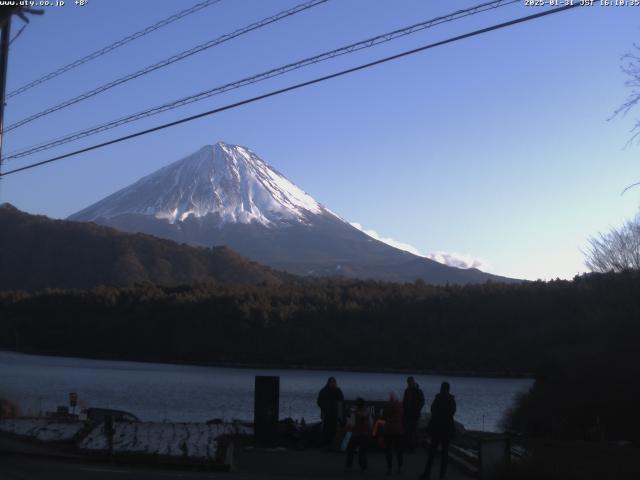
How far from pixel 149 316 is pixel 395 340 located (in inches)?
1031

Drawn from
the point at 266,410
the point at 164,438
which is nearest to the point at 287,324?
the point at 164,438

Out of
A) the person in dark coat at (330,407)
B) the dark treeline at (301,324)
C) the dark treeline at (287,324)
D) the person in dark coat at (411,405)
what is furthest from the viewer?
the dark treeline at (287,324)

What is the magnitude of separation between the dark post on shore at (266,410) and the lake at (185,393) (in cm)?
1376

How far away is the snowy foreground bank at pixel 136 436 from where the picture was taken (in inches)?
631

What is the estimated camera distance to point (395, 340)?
9000cm

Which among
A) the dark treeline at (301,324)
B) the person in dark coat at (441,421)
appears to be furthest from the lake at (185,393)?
the person in dark coat at (441,421)

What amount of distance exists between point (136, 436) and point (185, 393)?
31.5 m

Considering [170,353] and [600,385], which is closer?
[600,385]

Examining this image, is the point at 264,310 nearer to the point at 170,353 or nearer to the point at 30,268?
the point at 170,353

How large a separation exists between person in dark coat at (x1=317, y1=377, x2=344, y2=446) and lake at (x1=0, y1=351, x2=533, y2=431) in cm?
1412

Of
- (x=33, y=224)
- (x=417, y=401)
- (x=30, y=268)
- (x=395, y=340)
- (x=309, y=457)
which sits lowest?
(x=309, y=457)

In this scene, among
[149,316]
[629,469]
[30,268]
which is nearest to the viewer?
[629,469]

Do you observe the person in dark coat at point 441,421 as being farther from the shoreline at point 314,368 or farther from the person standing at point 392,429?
the shoreline at point 314,368

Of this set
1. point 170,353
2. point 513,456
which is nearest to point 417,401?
point 513,456
